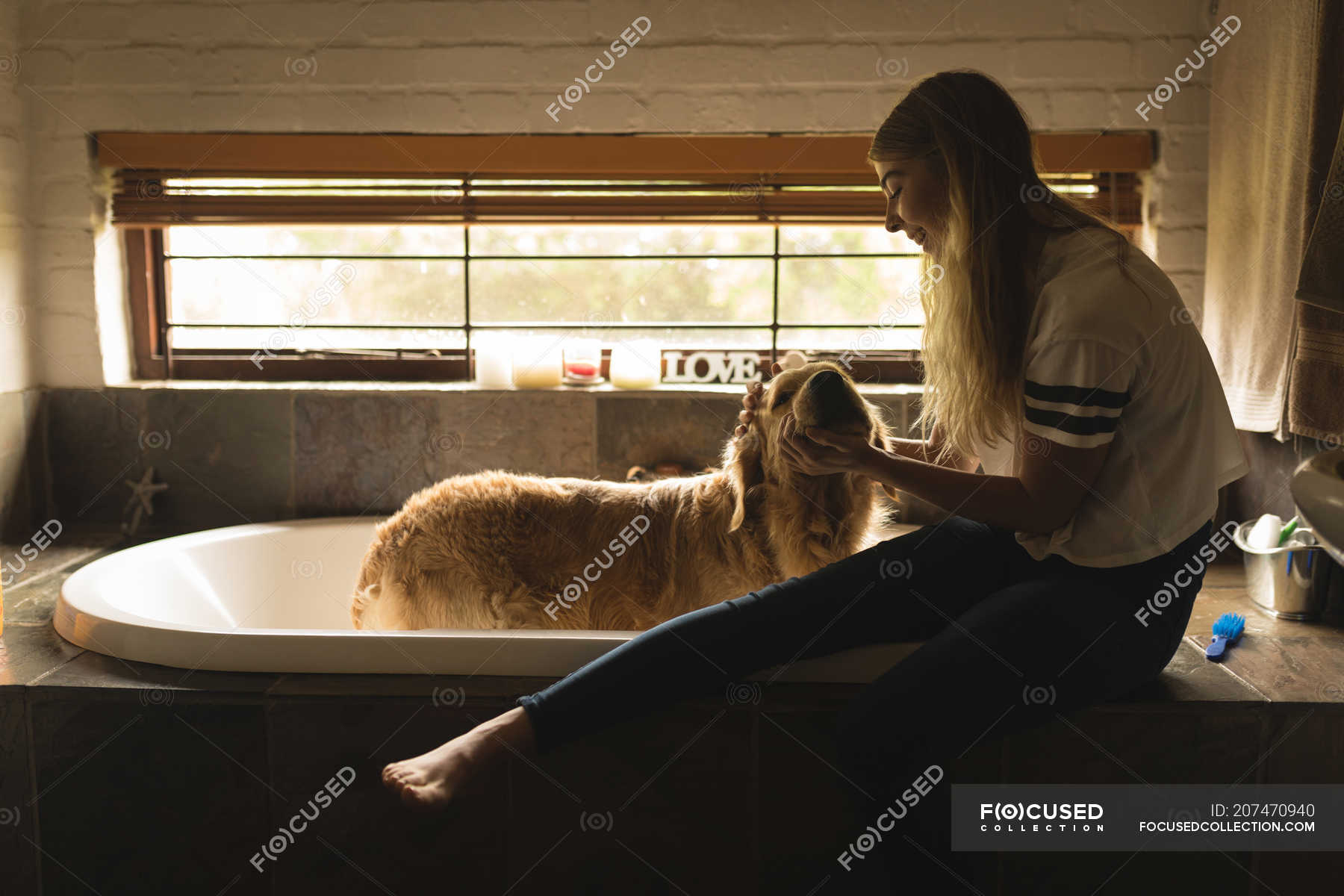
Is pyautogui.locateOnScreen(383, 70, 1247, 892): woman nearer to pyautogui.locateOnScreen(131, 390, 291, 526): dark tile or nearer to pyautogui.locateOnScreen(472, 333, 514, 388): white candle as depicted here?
pyautogui.locateOnScreen(472, 333, 514, 388): white candle

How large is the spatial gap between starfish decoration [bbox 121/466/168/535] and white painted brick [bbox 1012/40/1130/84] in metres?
2.71

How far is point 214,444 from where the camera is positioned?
2.96 meters

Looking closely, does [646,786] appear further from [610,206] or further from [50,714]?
[610,206]

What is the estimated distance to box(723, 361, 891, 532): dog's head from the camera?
1897mm

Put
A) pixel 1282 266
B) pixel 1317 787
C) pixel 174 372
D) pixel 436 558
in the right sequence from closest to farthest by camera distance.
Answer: pixel 1317 787 < pixel 436 558 < pixel 1282 266 < pixel 174 372

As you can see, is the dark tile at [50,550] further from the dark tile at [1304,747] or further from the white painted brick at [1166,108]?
the white painted brick at [1166,108]

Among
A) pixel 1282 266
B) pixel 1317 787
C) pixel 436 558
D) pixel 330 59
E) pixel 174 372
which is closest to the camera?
pixel 1317 787

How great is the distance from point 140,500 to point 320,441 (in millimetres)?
522

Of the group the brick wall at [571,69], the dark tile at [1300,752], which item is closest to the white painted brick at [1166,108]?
the brick wall at [571,69]

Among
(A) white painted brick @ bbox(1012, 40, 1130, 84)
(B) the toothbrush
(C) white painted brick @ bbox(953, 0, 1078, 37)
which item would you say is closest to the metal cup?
(B) the toothbrush

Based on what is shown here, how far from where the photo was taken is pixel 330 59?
112 inches

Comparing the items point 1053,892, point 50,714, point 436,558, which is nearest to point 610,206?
point 436,558

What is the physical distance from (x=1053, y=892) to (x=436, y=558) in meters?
1.34

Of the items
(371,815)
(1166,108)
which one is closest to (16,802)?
(371,815)
